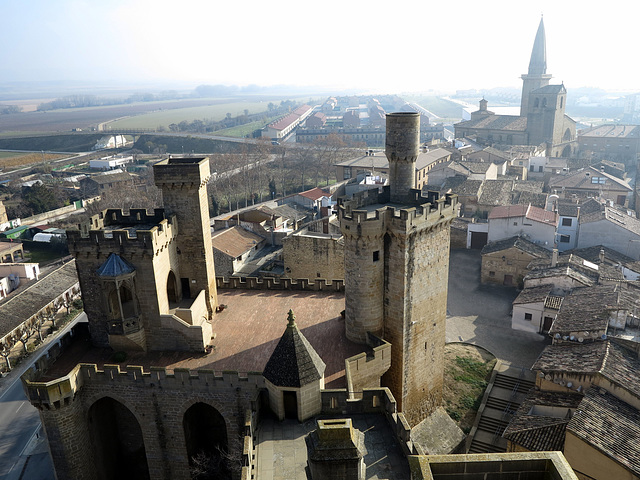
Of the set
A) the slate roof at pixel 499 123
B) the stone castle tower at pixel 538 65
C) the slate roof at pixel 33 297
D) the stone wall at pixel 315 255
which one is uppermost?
the stone castle tower at pixel 538 65

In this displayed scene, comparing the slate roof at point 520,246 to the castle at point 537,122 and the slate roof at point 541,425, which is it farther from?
the castle at point 537,122

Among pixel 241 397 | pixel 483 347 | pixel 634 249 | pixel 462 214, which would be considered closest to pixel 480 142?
pixel 462 214

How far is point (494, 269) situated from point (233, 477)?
3497cm

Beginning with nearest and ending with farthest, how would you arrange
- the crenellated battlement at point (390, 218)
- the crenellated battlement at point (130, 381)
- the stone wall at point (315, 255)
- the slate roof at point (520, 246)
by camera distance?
the crenellated battlement at point (130, 381)
the crenellated battlement at point (390, 218)
the stone wall at point (315, 255)
the slate roof at point (520, 246)

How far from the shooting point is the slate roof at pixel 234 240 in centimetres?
4761

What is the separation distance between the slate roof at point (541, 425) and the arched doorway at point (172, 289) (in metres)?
19.6

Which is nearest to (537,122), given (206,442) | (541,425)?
(541,425)

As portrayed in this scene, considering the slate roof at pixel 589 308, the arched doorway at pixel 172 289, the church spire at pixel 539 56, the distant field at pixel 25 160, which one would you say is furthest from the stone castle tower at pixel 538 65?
the distant field at pixel 25 160

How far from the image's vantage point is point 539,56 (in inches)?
4518

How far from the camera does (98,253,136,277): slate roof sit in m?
24.4

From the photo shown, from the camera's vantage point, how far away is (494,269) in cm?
4988

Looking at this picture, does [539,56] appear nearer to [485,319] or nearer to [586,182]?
[586,182]

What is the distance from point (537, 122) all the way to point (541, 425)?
309 feet

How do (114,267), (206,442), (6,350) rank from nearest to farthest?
(114,267)
(206,442)
(6,350)
